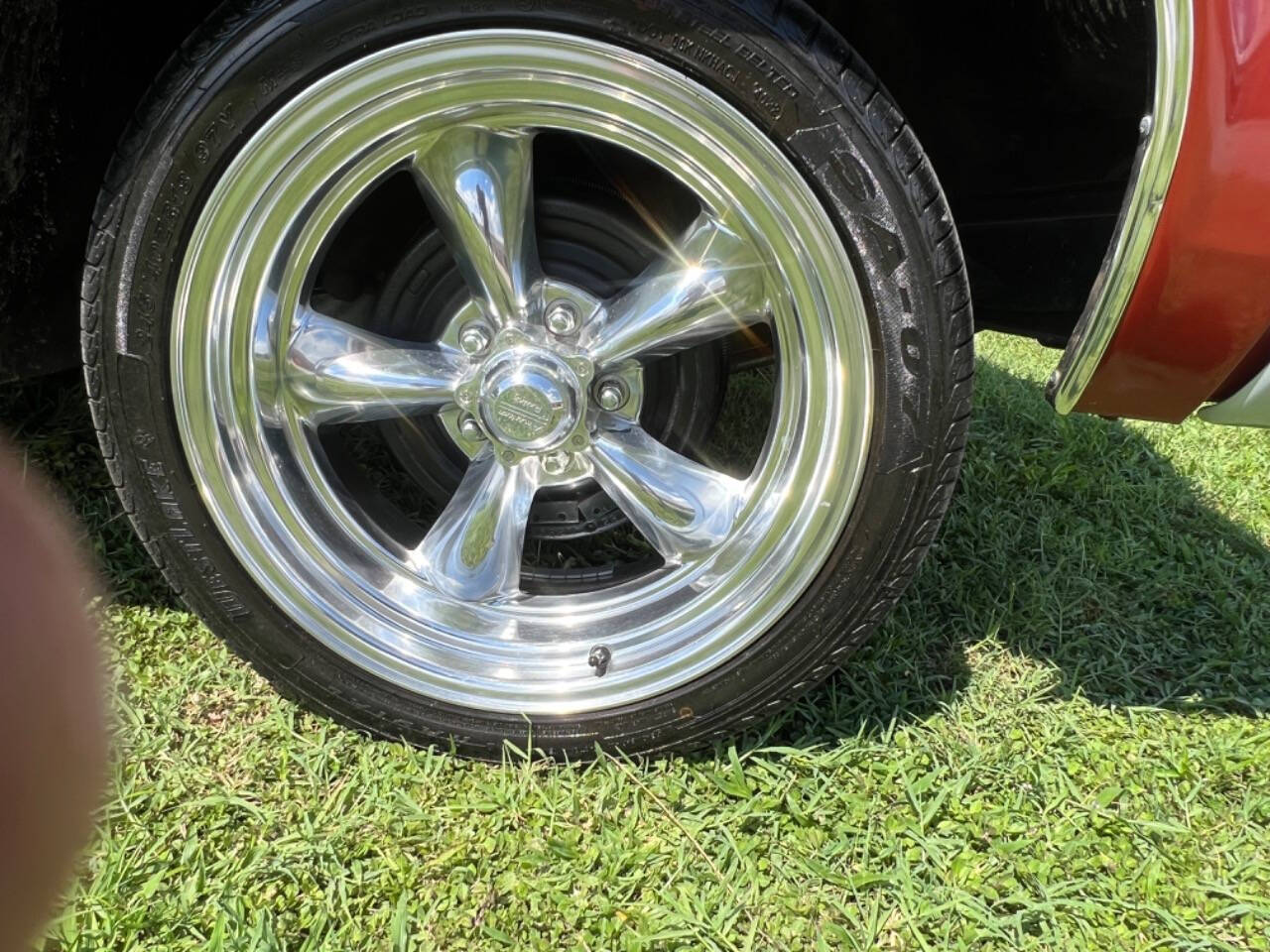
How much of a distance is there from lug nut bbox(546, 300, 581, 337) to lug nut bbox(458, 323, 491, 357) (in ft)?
0.37

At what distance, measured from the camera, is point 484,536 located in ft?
5.13

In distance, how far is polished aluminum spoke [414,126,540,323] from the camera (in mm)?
→ 1344

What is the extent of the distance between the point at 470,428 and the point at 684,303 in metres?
0.42

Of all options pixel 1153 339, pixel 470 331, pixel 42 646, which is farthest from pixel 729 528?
pixel 42 646

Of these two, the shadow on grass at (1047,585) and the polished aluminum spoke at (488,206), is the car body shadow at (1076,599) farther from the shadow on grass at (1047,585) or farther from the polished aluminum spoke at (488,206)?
the polished aluminum spoke at (488,206)

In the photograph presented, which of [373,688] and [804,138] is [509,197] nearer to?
[804,138]

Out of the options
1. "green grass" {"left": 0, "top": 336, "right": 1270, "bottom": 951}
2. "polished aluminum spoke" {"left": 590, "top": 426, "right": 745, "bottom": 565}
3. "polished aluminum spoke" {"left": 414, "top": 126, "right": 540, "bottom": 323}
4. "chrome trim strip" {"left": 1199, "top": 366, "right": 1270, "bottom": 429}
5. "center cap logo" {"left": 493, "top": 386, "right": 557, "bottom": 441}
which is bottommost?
"green grass" {"left": 0, "top": 336, "right": 1270, "bottom": 951}

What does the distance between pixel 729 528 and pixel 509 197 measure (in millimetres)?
633

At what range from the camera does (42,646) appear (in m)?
0.46

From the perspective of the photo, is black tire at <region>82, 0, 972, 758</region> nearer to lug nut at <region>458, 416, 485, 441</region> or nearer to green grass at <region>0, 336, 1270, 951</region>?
green grass at <region>0, 336, 1270, 951</region>

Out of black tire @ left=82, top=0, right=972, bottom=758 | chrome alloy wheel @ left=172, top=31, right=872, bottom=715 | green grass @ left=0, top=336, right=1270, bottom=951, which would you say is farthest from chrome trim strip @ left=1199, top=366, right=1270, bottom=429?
green grass @ left=0, top=336, right=1270, bottom=951

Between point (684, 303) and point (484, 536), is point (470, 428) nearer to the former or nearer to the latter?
point (484, 536)

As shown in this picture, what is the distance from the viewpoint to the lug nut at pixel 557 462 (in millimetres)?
1537

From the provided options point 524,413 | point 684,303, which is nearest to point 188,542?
point 524,413
